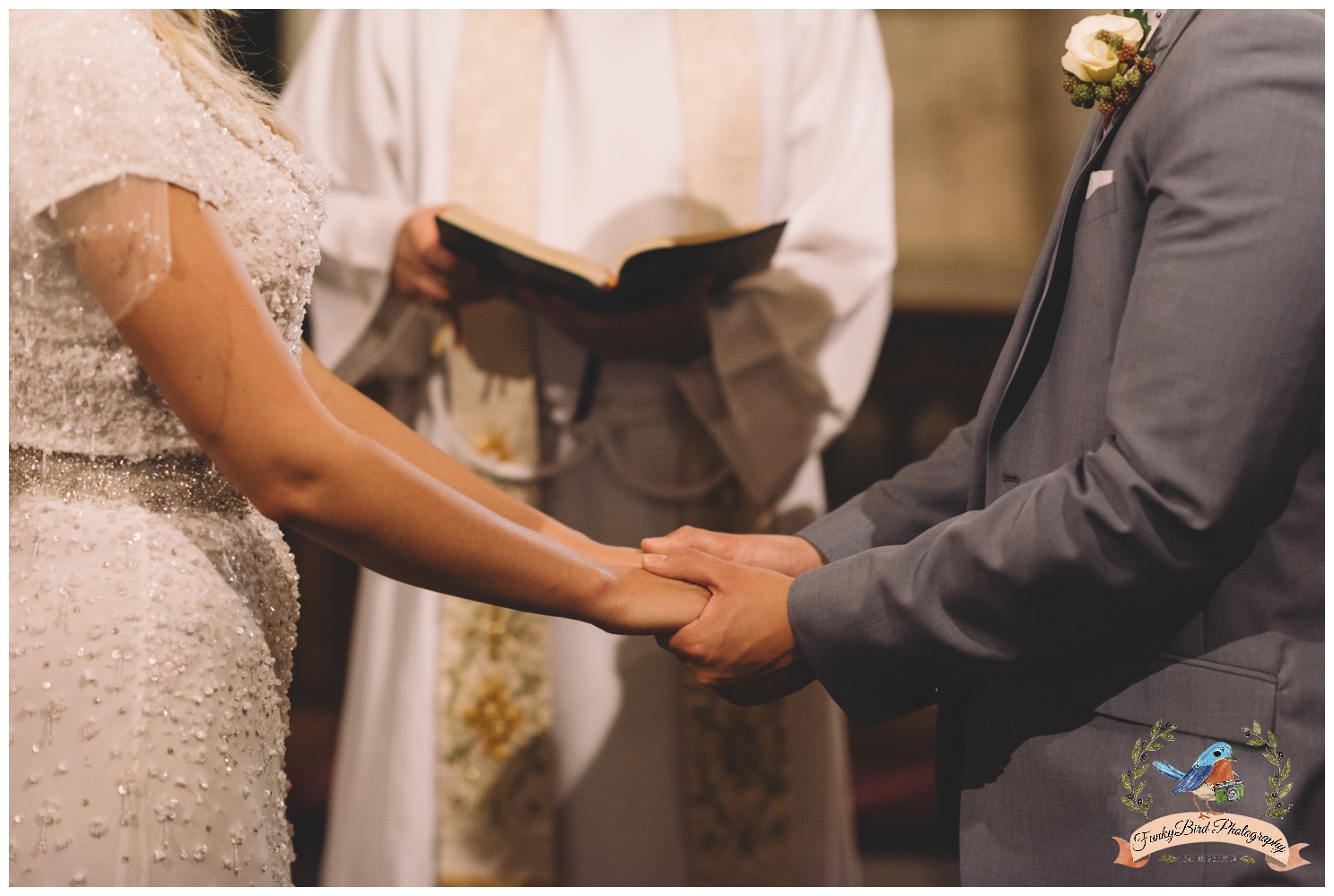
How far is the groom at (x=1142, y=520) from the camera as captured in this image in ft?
3.76

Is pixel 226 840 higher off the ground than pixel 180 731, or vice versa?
pixel 180 731

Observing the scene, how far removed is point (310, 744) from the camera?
158 inches

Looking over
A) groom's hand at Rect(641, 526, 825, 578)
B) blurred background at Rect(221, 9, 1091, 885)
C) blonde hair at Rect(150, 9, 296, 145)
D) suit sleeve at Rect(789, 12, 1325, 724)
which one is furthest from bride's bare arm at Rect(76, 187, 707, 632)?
blurred background at Rect(221, 9, 1091, 885)

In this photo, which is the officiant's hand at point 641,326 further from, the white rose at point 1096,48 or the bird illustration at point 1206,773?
the bird illustration at point 1206,773

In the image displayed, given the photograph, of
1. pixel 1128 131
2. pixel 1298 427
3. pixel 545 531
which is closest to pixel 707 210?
pixel 545 531

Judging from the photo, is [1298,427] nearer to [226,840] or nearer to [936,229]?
[226,840]

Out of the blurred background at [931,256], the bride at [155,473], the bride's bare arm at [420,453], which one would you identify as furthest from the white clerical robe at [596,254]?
the blurred background at [931,256]

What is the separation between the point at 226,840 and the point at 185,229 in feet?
2.11

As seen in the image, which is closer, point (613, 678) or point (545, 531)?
point (545, 531)

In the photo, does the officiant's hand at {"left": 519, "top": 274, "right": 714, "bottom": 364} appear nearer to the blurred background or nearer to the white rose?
the white rose

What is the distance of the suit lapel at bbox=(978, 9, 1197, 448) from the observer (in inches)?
51.3

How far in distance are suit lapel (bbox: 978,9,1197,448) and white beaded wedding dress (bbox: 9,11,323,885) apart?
2.93 feet

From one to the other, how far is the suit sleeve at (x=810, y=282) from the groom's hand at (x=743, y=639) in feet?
2.92

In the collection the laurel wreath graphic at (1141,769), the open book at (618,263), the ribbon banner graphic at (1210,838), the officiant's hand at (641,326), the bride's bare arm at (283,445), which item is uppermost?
the open book at (618,263)
